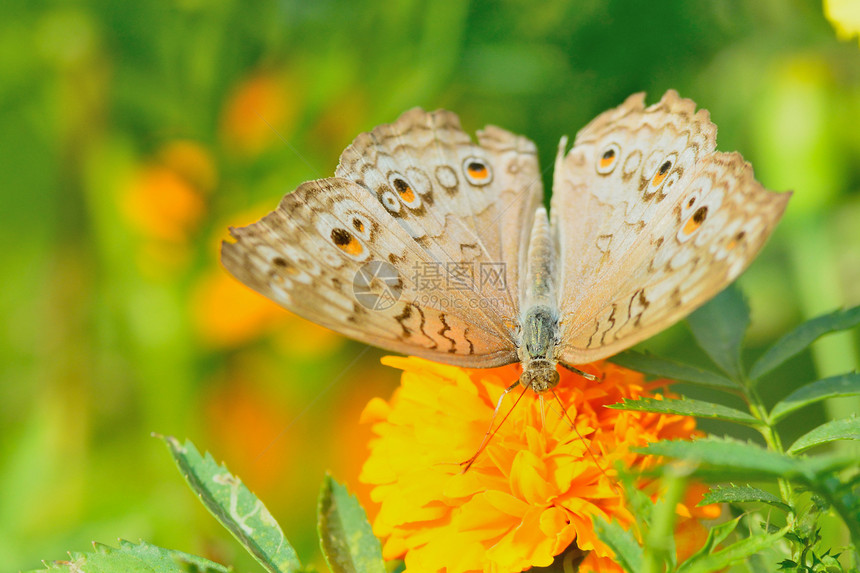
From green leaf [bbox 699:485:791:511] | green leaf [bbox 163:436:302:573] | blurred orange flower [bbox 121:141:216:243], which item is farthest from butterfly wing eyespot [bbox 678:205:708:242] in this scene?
blurred orange flower [bbox 121:141:216:243]

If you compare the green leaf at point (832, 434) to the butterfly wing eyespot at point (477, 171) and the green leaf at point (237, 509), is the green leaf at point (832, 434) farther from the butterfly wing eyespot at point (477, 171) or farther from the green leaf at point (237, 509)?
the butterfly wing eyespot at point (477, 171)

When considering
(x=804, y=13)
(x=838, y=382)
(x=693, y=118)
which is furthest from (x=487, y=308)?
(x=804, y=13)

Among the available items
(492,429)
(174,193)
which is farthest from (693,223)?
(174,193)

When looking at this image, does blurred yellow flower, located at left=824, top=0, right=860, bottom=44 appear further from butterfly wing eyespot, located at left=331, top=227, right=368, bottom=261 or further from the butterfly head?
butterfly wing eyespot, located at left=331, top=227, right=368, bottom=261

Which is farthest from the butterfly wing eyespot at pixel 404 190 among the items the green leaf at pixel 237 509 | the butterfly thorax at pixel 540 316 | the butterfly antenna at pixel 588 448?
the green leaf at pixel 237 509

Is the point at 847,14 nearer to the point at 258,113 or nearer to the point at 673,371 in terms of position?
the point at 673,371
